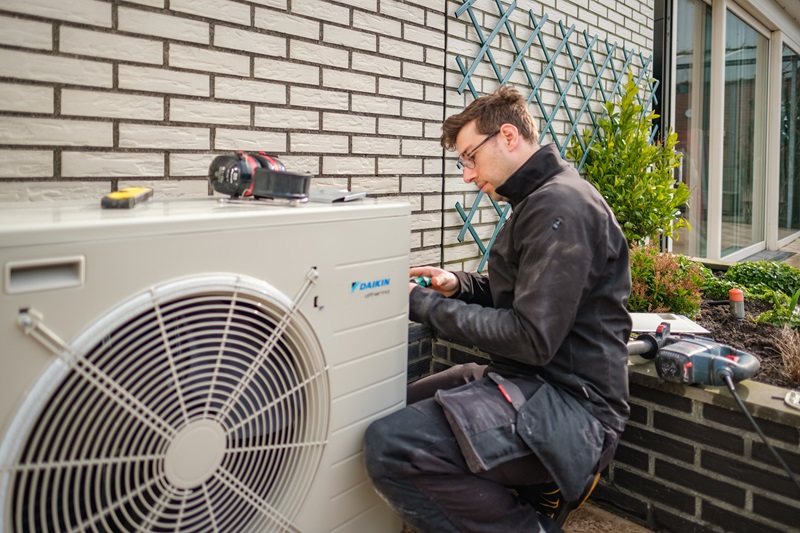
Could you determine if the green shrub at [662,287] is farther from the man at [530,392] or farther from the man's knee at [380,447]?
the man's knee at [380,447]

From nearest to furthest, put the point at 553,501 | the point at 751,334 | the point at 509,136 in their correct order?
the point at 553,501 → the point at 509,136 → the point at 751,334

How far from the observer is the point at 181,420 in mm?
1079

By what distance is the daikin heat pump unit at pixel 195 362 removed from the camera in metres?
0.93

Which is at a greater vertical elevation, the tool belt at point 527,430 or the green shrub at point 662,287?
the green shrub at point 662,287

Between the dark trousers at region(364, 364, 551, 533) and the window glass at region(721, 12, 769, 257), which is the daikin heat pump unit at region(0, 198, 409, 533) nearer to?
the dark trousers at region(364, 364, 551, 533)

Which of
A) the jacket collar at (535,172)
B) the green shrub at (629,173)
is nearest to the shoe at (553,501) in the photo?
the jacket collar at (535,172)

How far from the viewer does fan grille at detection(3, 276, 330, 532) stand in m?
0.96

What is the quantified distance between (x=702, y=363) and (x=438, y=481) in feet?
3.10

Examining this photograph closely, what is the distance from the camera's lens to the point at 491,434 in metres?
1.48

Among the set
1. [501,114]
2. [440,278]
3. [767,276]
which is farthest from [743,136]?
[440,278]

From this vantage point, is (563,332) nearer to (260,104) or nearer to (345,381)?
(345,381)

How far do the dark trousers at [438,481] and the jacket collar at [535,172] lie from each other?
0.69 meters

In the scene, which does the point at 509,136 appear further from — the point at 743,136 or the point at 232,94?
the point at 743,136

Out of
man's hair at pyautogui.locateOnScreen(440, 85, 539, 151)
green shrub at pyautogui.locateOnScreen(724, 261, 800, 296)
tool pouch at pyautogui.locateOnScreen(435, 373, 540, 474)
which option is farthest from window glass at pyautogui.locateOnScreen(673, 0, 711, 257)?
tool pouch at pyautogui.locateOnScreen(435, 373, 540, 474)
